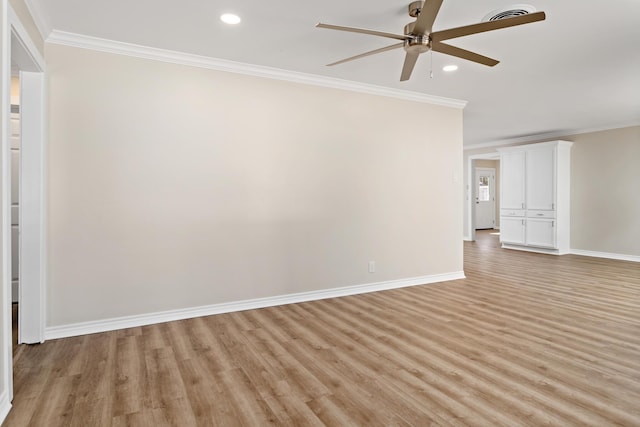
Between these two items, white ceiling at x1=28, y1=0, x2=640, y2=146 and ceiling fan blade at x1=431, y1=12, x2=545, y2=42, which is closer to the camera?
ceiling fan blade at x1=431, y1=12, x2=545, y2=42

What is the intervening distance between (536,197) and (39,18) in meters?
8.20

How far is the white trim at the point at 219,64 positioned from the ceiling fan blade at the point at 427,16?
188 cm

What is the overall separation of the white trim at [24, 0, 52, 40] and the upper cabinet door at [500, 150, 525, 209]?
26.6 feet

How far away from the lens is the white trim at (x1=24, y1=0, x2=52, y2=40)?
A: 2.50 metres

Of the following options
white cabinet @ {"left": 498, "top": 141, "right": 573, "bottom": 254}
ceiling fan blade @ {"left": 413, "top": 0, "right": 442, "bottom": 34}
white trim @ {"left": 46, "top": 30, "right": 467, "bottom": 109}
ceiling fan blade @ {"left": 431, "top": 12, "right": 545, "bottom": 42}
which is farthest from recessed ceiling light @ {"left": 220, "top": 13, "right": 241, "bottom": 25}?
white cabinet @ {"left": 498, "top": 141, "right": 573, "bottom": 254}

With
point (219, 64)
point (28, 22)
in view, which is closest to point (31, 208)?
point (28, 22)

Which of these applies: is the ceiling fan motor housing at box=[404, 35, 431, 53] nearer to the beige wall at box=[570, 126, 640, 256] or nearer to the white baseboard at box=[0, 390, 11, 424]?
the white baseboard at box=[0, 390, 11, 424]

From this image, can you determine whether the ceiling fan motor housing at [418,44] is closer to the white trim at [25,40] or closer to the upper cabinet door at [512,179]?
the white trim at [25,40]

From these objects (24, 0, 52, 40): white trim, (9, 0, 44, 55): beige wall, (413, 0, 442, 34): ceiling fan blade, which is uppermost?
(24, 0, 52, 40): white trim

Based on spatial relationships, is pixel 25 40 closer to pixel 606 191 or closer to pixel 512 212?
pixel 512 212

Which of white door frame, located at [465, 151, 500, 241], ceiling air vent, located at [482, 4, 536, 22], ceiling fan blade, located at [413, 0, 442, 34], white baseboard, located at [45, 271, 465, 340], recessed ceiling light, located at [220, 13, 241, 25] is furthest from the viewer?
white door frame, located at [465, 151, 500, 241]

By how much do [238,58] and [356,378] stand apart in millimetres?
3020

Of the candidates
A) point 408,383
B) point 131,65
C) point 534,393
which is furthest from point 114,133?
point 534,393

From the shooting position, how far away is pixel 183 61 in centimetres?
345
